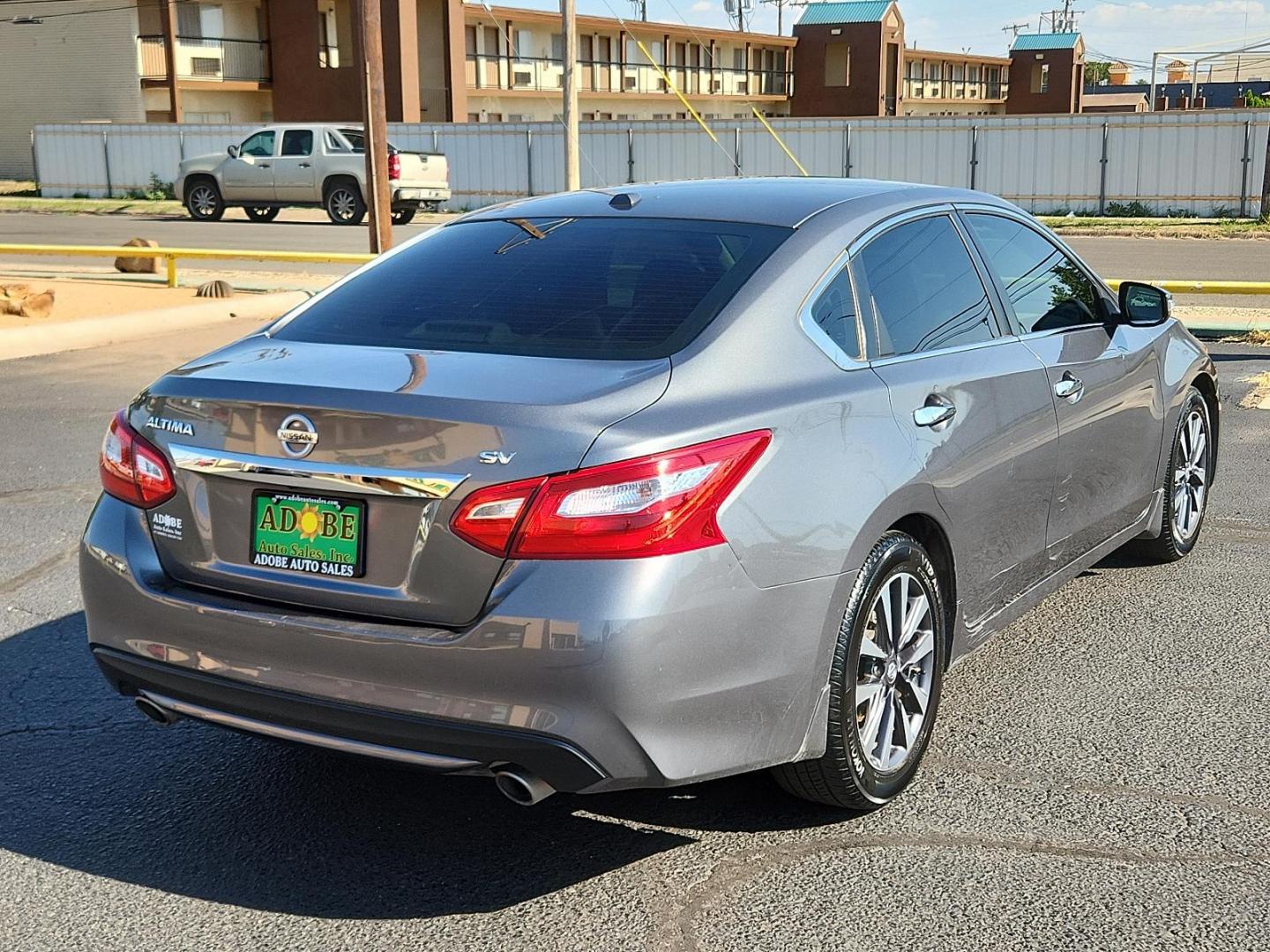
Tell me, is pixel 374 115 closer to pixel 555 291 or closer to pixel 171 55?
pixel 555 291

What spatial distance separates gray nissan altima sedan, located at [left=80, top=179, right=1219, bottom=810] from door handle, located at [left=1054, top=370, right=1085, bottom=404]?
28 centimetres

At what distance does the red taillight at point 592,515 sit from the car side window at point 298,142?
28.3 meters

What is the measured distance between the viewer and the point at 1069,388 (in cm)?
489

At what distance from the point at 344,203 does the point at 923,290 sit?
27000mm

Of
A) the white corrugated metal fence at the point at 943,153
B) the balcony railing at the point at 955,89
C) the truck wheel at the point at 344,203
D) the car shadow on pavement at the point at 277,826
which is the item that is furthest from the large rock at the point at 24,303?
the balcony railing at the point at 955,89

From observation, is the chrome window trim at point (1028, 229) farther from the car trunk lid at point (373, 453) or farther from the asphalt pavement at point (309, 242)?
the asphalt pavement at point (309, 242)

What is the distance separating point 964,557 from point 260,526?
199 cm

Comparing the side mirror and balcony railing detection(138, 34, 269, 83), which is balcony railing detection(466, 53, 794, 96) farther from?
the side mirror

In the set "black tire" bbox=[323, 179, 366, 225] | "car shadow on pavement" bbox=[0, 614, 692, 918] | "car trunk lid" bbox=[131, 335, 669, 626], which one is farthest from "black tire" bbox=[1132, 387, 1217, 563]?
"black tire" bbox=[323, 179, 366, 225]

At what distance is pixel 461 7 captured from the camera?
4812 cm

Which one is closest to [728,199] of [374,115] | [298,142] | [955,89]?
[374,115]

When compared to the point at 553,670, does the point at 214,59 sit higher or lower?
higher

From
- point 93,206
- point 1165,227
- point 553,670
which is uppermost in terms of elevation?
point 553,670

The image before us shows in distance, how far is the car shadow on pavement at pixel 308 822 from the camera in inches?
141
